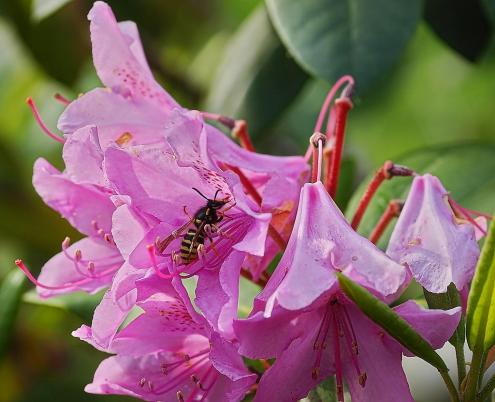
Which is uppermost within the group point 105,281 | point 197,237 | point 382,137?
point 197,237

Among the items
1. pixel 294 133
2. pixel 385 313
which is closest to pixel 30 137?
Answer: pixel 294 133

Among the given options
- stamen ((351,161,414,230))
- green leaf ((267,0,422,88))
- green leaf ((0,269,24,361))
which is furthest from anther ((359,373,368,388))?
green leaf ((0,269,24,361))

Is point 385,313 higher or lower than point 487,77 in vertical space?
higher

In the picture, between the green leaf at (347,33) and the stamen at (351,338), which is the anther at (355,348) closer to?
the stamen at (351,338)

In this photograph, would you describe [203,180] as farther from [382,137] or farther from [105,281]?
[382,137]

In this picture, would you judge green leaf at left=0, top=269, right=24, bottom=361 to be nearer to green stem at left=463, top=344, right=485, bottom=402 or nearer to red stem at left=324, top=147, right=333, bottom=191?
red stem at left=324, top=147, right=333, bottom=191

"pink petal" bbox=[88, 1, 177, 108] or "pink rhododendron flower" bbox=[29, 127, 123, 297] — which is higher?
"pink petal" bbox=[88, 1, 177, 108]

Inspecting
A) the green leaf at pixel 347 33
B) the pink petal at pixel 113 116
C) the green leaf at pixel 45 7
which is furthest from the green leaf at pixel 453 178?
the green leaf at pixel 45 7

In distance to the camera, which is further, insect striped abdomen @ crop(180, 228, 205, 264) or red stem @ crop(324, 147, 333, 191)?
red stem @ crop(324, 147, 333, 191)
